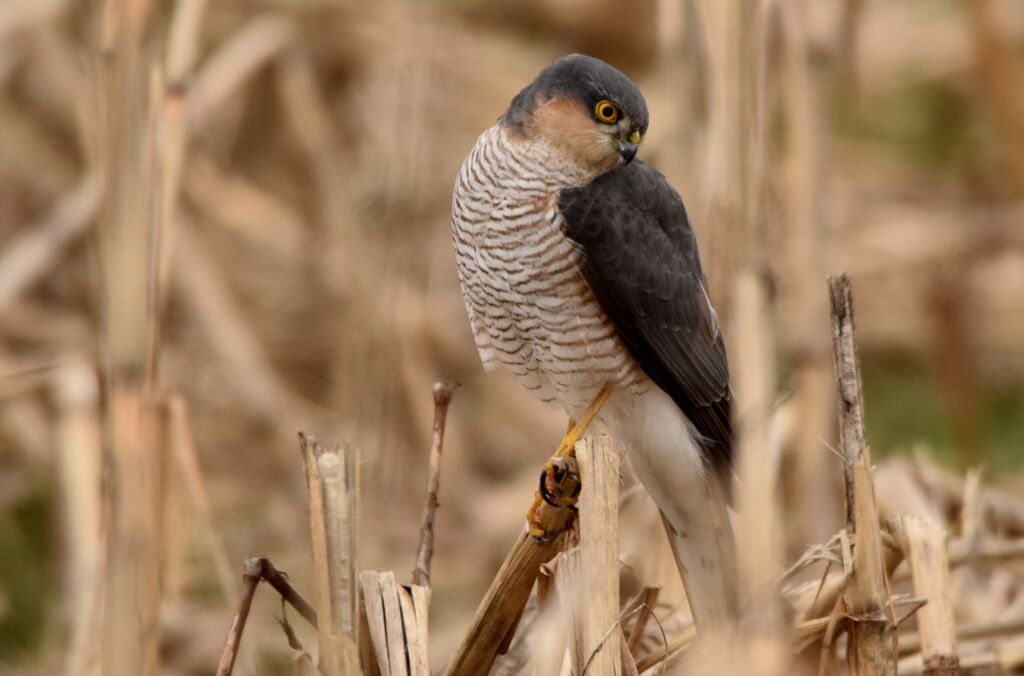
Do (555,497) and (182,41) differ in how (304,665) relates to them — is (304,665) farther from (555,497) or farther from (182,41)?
(182,41)

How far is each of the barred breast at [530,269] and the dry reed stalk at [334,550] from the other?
0.85 metres

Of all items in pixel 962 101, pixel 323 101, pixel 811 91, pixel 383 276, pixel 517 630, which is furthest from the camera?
pixel 962 101

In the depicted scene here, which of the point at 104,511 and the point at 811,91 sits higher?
the point at 811,91

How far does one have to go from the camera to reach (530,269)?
2797 mm

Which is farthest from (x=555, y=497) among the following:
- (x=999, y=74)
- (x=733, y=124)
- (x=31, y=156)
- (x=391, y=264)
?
(x=31, y=156)

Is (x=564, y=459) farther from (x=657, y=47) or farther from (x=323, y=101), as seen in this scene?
(x=657, y=47)

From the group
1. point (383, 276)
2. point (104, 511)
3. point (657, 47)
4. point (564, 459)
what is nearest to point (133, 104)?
point (104, 511)

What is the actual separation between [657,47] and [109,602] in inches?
198

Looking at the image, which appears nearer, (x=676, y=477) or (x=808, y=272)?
(x=676, y=477)

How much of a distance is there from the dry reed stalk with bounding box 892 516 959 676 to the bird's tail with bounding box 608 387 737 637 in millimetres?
569

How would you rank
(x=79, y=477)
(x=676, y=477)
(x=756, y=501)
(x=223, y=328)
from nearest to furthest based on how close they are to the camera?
(x=756, y=501) < (x=676, y=477) < (x=79, y=477) < (x=223, y=328)

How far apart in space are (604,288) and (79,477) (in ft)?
6.53

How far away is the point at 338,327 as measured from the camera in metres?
5.54

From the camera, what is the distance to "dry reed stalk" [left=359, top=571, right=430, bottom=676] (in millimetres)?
2096
